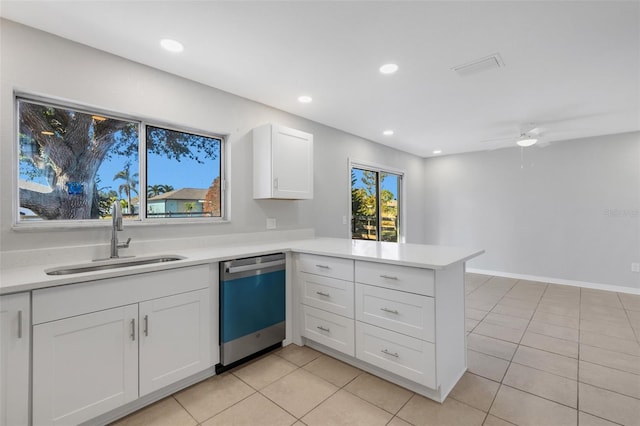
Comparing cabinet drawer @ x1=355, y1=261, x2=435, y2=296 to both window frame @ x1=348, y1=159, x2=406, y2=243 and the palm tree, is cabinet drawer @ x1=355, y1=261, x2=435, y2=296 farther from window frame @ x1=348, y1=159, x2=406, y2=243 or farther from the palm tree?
window frame @ x1=348, y1=159, x2=406, y2=243

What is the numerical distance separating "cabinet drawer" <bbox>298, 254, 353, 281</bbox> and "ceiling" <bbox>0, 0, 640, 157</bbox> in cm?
160

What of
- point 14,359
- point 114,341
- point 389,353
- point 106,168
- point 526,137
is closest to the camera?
point 14,359

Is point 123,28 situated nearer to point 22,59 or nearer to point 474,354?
point 22,59

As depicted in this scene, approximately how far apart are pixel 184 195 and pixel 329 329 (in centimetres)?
178

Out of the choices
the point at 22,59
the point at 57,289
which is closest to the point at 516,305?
the point at 57,289

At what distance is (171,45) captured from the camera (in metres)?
2.09

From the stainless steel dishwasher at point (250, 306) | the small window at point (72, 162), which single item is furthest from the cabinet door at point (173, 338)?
the small window at point (72, 162)

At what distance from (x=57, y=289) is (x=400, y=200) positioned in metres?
5.23

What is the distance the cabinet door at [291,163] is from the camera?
2.94 meters

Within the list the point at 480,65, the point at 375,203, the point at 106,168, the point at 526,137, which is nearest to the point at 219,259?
the point at 106,168

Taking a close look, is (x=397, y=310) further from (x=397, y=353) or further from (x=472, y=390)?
(x=472, y=390)

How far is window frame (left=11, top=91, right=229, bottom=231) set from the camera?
186cm

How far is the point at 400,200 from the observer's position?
5.75 meters

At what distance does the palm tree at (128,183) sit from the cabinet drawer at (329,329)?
172 cm
